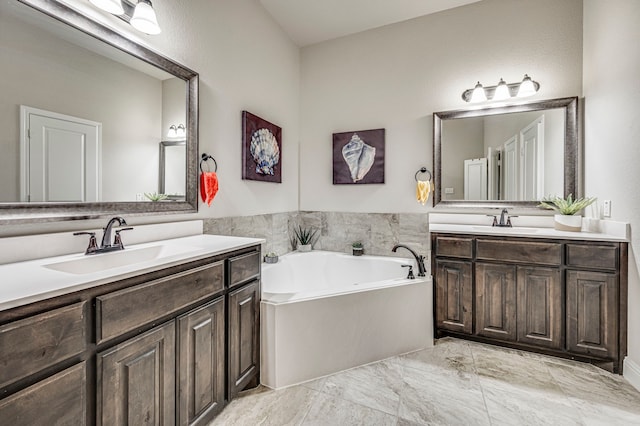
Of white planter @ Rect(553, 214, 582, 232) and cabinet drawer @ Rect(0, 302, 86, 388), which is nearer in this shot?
cabinet drawer @ Rect(0, 302, 86, 388)

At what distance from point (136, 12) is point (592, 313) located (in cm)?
335

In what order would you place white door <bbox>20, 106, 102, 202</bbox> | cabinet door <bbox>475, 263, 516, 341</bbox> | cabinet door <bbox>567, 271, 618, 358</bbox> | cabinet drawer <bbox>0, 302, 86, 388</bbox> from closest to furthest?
cabinet drawer <bbox>0, 302, 86, 388</bbox>, white door <bbox>20, 106, 102, 202</bbox>, cabinet door <bbox>567, 271, 618, 358</bbox>, cabinet door <bbox>475, 263, 516, 341</bbox>

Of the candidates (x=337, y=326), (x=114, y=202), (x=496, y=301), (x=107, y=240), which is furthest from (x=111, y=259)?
(x=496, y=301)

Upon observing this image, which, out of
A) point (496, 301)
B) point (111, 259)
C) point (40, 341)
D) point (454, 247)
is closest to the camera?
point (40, 341)

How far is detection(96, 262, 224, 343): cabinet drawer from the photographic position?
1.00 m

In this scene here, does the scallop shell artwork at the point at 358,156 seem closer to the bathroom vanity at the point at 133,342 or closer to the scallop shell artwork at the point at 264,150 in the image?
the scallop shell artwork at the point at 264,150

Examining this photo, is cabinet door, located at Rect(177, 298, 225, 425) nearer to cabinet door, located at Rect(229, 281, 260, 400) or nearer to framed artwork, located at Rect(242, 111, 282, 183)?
cabinet door, located at Rect(229, 281, 260, 400)

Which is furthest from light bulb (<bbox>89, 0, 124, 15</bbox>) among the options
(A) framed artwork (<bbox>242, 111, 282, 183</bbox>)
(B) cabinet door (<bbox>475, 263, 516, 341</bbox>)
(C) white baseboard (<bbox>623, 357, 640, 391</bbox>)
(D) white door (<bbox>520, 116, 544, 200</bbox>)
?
(C) white baseboard (<bbox>623, 357, 640, 391</bbox>)

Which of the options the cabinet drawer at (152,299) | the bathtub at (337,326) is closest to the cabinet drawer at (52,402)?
the cabinet drawer at (152,299)

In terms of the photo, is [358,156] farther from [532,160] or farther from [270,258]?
[532,160]

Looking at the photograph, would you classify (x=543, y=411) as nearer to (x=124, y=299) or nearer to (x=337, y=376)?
(x=337, y=376)

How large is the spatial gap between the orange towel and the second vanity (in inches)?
70.4

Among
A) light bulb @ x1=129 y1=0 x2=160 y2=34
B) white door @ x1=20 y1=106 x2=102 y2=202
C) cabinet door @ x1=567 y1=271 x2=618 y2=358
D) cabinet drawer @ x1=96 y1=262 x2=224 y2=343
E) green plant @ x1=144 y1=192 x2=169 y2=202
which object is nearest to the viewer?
cabinet drawer @ x1=96 y1=262 x2=224 y2=343

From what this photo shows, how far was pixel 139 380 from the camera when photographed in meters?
1.11
